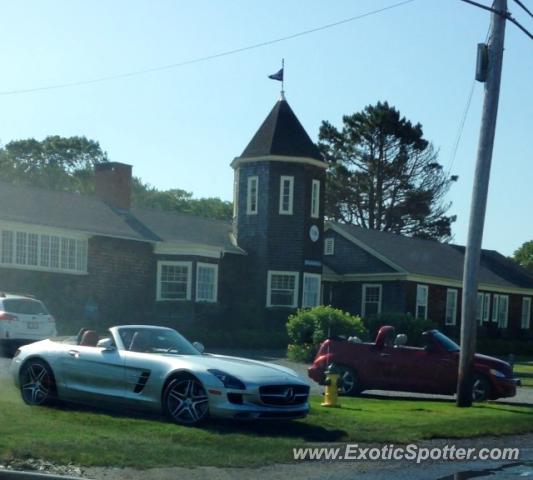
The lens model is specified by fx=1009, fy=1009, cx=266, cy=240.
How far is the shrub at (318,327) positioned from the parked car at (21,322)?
9.44 meters

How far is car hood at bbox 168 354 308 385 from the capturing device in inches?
525

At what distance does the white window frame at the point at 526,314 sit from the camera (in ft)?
174

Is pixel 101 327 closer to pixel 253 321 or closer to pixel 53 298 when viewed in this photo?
pixel 53 298

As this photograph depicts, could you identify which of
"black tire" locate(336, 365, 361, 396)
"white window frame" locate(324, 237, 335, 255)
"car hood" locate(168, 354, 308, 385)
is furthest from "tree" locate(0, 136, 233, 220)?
"car hood" locate(168, 354, 308, 385)

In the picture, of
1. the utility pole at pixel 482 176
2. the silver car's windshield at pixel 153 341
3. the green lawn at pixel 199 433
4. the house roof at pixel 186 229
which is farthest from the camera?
the house roof at pixel 186 229

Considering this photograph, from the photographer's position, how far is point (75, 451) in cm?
1099

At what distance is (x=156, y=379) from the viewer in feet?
44.1

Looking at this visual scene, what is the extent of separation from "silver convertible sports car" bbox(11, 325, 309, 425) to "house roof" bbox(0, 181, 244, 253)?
19574 millimetres

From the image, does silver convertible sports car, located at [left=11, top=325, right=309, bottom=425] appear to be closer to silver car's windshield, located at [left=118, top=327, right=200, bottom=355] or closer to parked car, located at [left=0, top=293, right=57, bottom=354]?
silver car's windshield, located at [left=118, top=327, right=200, bottom=355]

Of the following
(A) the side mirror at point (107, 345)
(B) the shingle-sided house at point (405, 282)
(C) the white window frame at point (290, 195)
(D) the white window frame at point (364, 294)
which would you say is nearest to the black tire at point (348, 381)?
(A) the side mirror at point (107, 345)

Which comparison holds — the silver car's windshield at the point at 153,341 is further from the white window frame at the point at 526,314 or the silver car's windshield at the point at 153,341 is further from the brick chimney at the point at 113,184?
the white window frame at the point at 526,314

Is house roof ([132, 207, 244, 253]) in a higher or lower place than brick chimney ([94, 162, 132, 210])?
lower

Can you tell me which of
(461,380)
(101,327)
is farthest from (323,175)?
(461,380)

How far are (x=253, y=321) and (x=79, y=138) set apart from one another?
49330 millimetres
